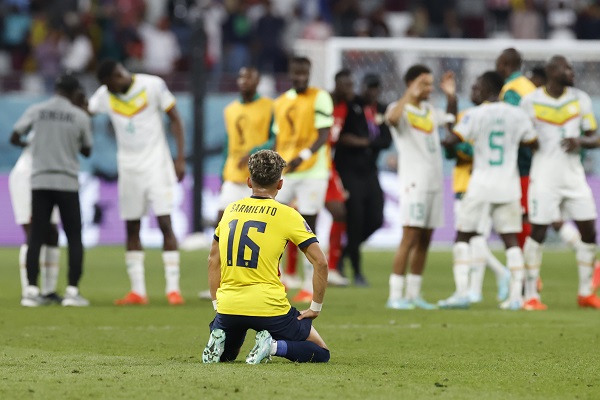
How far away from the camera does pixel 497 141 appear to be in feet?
41.4

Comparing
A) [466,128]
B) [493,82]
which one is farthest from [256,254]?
[493,82]

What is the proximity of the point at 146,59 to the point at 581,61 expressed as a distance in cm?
787

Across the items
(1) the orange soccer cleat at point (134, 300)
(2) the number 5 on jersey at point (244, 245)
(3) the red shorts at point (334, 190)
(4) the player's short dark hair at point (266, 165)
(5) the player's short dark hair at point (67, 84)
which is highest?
(5) the player's short dark hair at point (67, 84)

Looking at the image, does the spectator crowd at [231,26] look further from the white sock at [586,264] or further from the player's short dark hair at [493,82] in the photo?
the white sock at [586,264]

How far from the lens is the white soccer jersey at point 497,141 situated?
12570 mm

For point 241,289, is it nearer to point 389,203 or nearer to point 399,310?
point 399,310

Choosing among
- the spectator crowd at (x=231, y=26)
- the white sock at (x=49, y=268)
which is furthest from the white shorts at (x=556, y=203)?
the spectator crowd at (x=231, y=26)

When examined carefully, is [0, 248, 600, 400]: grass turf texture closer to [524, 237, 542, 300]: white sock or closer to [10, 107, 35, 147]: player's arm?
[524, 237, 542, 300]: white sock

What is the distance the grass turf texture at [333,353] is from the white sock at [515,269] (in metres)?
0.25

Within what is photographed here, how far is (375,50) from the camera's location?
2164cm

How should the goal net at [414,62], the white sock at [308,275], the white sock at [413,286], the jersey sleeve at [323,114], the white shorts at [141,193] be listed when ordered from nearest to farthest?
the white sock at [413,286] → the white shorts at [141,193] → the jersey sleeve at [323,114] → the white sock at [308,275] → the goal net at [414,62]

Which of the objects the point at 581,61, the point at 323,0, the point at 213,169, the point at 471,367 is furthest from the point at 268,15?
the point at 471,367

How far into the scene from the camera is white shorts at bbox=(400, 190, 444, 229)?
1270 centimetres

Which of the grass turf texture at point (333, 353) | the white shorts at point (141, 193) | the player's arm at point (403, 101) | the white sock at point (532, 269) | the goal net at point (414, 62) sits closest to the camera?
the grass turf texture at point (333, 353)
